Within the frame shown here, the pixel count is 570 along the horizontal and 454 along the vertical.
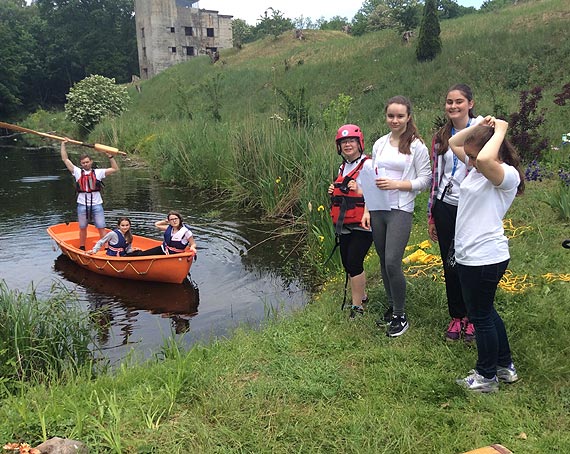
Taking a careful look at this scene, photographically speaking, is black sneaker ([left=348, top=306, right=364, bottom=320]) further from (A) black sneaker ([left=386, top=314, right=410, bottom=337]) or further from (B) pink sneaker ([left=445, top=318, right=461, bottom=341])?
(B) pink sneaker ([left=445, top=318, right=461, bottom=341])

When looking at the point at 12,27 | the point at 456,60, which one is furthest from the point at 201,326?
the point at 12,27

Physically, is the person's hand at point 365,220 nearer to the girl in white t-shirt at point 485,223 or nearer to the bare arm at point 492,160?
the girl in white t-shirt at point 485,223

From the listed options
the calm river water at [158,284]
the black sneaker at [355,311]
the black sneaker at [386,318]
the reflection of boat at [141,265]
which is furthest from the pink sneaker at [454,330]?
the reflection of boat at [141,265]

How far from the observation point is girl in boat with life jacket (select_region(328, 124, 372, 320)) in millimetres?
4141

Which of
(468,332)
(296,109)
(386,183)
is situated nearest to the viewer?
(386,183)

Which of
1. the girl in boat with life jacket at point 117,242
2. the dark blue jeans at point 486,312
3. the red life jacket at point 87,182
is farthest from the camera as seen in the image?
the red life jacket at point 87,182

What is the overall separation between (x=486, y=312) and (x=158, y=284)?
5.22 metres

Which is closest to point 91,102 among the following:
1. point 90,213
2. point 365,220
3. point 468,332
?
point 90,213

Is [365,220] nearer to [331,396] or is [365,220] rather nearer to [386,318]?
[386,318]

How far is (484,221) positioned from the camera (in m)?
3.04

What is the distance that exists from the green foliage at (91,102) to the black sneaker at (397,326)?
28325 mm

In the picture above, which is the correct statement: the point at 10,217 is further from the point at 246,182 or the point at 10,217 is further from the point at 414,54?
the point at 414,54

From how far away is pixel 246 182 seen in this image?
1156 centimetres

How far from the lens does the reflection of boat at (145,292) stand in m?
6.58
